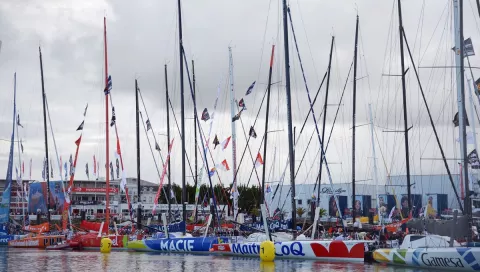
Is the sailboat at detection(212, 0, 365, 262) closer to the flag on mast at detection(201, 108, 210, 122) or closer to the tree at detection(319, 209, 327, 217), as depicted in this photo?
the flag on mast at detection(201, 108, 210, 122)

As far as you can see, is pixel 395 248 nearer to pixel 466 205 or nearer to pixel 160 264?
pixel 466 205

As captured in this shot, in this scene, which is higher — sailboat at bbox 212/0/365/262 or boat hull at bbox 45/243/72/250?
sailboat at bbox 212/0/365/262

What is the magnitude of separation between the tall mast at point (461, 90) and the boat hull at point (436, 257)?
0.88 m

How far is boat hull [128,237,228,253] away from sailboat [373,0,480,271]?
509 inches

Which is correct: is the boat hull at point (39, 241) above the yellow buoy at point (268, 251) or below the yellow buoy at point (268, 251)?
below

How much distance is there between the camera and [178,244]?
45500mm

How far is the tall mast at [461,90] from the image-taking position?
1126 inches

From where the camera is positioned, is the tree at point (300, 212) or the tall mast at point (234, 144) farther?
the tree at point (300, 212)

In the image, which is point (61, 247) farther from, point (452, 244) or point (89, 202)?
point (89, 202)

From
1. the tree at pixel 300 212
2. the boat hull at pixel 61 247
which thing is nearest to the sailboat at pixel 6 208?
the boat hull at pixel 61 247

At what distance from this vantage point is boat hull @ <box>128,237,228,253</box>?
43.8m

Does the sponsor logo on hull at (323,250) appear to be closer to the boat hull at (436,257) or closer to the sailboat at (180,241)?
the boat hull at (436,257)

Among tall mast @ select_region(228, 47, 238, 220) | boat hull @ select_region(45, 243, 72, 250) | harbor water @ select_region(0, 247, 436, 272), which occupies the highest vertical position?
tall mast @ select_region(228, 47, 238, 220)

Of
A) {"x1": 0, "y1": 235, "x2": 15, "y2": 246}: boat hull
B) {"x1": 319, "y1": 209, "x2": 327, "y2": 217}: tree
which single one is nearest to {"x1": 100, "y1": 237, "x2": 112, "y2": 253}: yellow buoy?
{"x1": 0, "y1": 235, "x2": 15, "y2": 246}: boat hull
